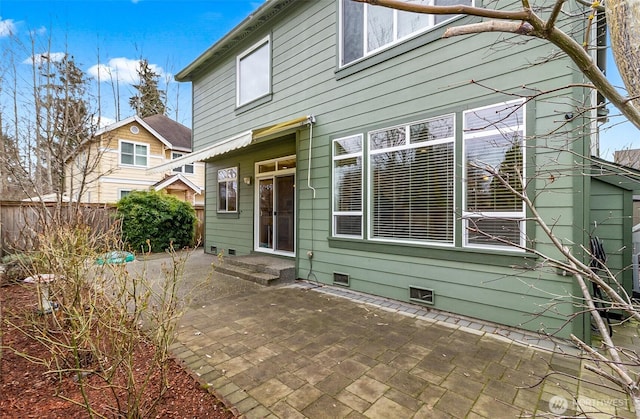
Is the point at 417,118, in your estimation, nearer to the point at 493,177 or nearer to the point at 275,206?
the point at 493,177

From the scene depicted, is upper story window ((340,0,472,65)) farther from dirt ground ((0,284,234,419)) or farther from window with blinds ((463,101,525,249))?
dirt ground ((0,284,234,419))

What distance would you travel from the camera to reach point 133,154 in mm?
16203

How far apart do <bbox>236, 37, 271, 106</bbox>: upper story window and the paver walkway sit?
5421 mm

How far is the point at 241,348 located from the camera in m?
3.24

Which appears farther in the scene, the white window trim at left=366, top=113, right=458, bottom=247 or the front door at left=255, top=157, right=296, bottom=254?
the front door at left=255, top=157, right=296, bottom=254

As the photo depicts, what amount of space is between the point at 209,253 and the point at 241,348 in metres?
7.01

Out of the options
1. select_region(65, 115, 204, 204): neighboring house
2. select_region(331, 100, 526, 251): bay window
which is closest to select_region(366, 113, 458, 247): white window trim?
select_region(331, 100, 526, 251): bay window

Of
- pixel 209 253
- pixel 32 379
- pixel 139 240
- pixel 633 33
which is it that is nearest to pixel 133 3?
pixel 139 240

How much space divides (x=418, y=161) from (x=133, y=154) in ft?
54.8

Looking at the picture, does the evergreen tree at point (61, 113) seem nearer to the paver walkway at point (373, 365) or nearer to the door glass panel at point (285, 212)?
the paver walkway at point (373, 365)

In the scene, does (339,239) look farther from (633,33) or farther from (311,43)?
(633,33)

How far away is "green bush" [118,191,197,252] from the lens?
9836mm

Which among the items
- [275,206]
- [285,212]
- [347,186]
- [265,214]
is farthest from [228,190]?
[347,186]

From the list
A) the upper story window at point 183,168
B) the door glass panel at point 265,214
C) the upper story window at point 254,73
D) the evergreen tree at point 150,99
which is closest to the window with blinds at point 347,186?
the door glass panel at point 265,214
